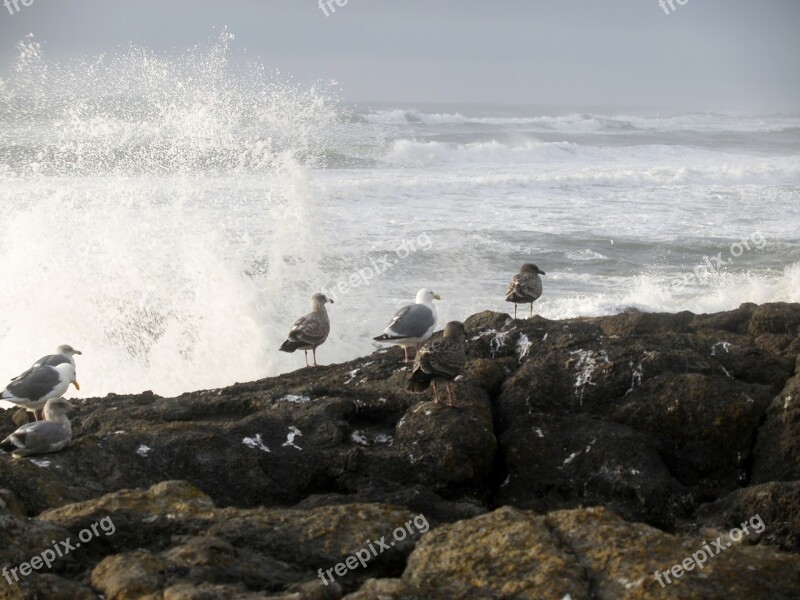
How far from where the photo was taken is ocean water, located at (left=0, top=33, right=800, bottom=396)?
11.9 meters

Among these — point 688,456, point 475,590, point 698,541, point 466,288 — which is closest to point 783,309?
point 688,456

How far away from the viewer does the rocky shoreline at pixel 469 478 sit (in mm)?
2846

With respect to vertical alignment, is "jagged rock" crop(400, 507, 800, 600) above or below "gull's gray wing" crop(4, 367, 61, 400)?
below

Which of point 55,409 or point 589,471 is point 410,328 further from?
point 55,409

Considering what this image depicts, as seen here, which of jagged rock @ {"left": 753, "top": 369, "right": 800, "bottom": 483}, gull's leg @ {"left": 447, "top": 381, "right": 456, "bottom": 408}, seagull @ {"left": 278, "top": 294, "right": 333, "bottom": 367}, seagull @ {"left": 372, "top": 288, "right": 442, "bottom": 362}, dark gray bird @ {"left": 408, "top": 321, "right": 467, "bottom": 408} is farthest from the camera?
seagull @ {"left": 278, "top": 294, "right": 333, "bottom": 367}

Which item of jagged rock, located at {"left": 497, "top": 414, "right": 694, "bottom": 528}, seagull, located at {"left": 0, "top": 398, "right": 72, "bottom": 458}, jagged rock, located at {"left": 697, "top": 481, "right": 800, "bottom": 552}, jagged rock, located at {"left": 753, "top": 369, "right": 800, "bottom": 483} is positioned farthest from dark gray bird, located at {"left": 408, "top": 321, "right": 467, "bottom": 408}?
seagull, located at {"left": 0, "top": 398, "right": 72, "bottom": 458}

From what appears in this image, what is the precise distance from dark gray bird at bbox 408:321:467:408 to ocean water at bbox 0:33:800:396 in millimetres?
5297

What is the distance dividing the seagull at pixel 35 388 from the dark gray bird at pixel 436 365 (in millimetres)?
3107

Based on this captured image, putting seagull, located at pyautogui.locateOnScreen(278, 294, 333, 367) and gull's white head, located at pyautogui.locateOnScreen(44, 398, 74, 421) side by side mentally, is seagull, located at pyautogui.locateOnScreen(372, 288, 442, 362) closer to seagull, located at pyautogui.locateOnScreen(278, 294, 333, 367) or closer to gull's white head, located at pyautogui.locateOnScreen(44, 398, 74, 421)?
seagull, located at pyautogui.locateOnScreen(278, 294, 333, 367)

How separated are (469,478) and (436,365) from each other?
0.96 m

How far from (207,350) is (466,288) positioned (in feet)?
17.9

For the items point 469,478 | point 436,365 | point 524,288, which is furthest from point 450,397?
point 524,288

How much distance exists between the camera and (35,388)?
6.64 m

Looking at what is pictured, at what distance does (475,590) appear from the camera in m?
2.76
